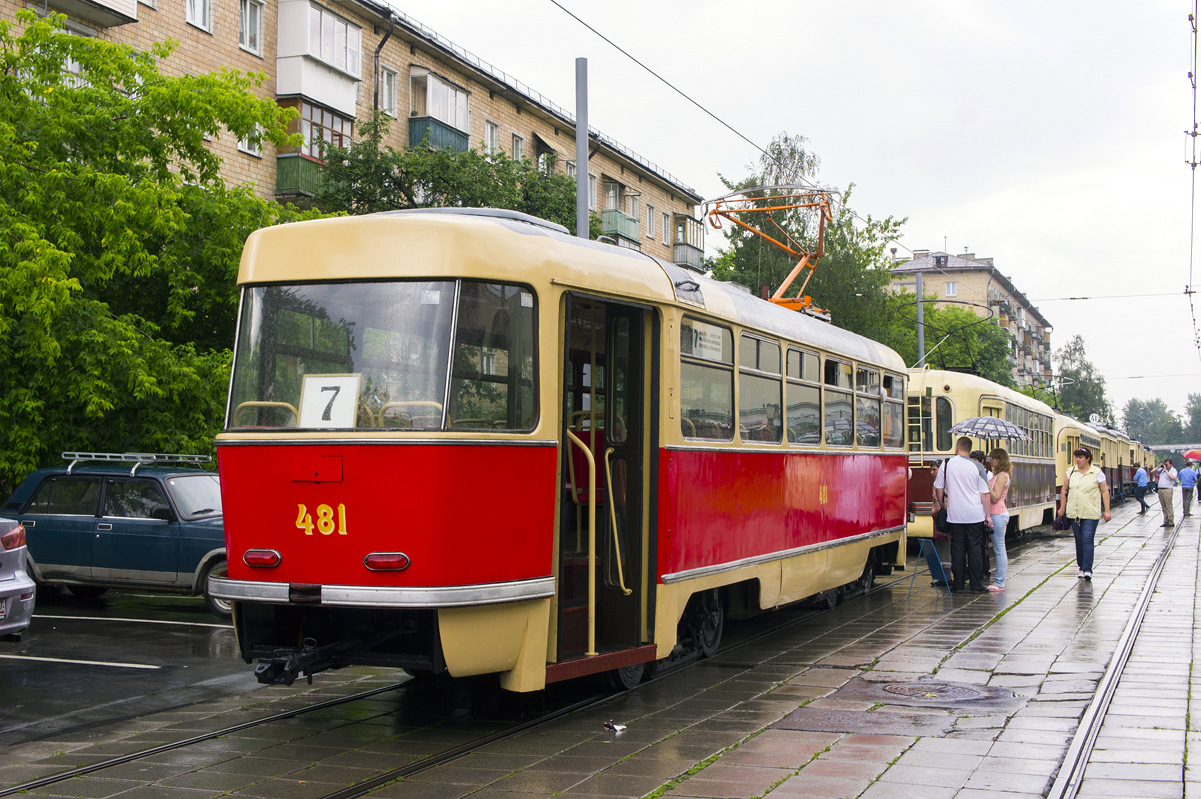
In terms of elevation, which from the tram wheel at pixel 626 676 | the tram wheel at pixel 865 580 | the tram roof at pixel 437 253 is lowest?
the tram wheel at pixel 626 676

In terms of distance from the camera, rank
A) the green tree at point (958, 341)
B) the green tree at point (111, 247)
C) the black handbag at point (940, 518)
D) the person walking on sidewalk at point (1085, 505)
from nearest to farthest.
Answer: the green tree at point (111, 247), the black handbag at point (940, 518), the person walking on sidewalk at point (1085, 505), the green tree at point (958, 341)

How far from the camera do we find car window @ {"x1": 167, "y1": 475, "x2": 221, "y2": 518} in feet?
42.7

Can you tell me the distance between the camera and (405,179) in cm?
2703

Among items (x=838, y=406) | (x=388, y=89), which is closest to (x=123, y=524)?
(x=838, y=406)

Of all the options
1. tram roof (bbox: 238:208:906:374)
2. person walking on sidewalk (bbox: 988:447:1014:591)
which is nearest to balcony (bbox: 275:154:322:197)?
person walking on sidewalk (bbox: 988:447:1014:591)

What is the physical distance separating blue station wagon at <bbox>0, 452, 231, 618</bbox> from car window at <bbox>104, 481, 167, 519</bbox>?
1cm

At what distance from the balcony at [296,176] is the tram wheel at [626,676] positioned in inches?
824

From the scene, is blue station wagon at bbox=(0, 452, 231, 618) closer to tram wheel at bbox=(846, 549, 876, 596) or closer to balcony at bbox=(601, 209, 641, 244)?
tram wheel at bbox=(846, 549, 876, 596)

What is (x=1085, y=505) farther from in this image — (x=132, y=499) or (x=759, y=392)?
(x=132, y=499)

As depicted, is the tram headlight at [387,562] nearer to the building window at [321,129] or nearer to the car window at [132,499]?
the car window at [132,499]

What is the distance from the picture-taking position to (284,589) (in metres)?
6.72

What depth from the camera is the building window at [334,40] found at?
28141mm

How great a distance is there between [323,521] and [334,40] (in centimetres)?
2432

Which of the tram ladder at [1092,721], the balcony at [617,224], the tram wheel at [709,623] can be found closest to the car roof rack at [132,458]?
the tram wheel at [709,623]
